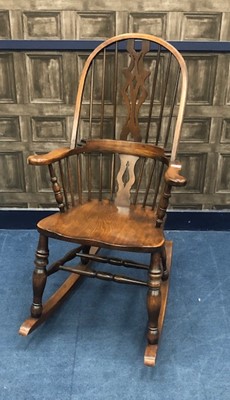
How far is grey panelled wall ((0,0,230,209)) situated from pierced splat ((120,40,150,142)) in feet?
1.11

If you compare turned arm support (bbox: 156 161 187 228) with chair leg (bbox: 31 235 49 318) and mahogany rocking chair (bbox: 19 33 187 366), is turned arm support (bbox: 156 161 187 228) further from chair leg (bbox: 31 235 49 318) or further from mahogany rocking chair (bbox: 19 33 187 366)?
chair leg (bbox: 31 235 49 318)

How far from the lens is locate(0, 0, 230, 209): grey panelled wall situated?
1908 millimetres

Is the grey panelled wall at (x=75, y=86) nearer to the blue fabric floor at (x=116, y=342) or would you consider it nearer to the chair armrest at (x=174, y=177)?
the blue fabric floor at (x=116, y=342)

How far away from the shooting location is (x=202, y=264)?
6.77 ft

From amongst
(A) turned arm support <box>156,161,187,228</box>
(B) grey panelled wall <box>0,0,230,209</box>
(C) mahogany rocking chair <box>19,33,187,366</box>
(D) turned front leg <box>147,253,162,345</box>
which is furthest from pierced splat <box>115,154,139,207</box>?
(B) grey panelled wall <box>0,0,230,209</box>

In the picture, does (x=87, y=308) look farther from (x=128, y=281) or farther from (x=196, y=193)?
(x=196, y=193)

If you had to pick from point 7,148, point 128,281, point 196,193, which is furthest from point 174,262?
point 7,148

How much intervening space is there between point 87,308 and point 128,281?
317mm

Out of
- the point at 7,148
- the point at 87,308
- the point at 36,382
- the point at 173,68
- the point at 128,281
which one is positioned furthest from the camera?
the point at 7,148

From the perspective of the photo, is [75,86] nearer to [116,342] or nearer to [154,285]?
[154,285]

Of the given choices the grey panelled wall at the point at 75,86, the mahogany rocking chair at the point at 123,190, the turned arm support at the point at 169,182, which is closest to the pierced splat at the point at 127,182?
the mahogany rocking chair at the point at 123,190

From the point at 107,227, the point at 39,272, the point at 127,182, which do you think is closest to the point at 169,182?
the point at 107,227

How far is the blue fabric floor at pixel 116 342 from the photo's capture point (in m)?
1.41

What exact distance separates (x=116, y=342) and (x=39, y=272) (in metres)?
0.41
